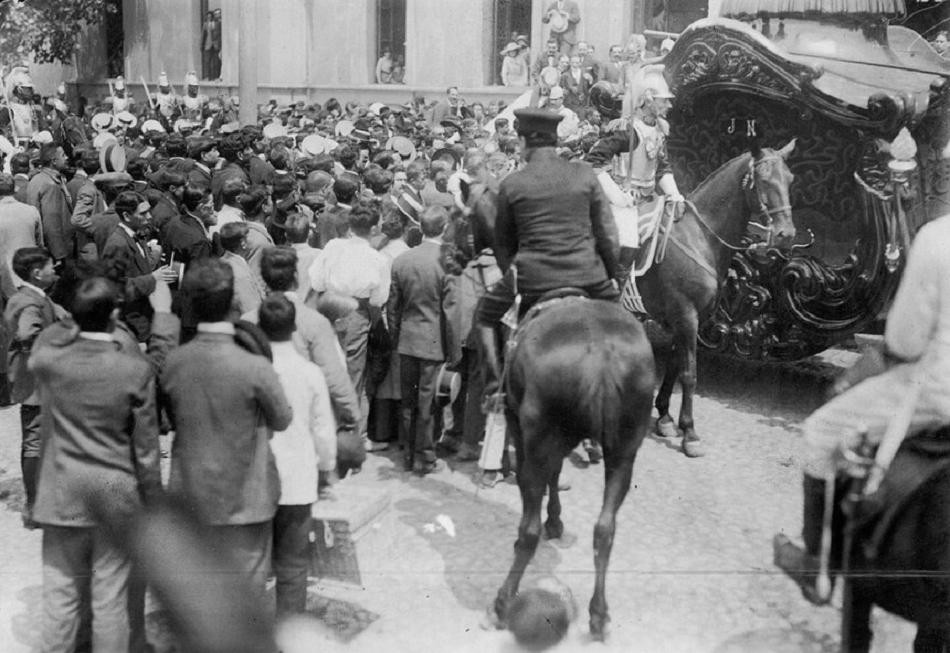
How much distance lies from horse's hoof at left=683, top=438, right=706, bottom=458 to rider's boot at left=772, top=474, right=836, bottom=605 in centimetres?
351

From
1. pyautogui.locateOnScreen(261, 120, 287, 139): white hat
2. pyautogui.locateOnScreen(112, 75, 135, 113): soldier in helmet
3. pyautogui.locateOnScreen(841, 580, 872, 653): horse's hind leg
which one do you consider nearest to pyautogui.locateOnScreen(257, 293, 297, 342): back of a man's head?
pyautogui.locateOnScreen(841, 580, 872, 653): horse's hind leg

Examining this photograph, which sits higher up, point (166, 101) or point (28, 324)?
point (166, 101)

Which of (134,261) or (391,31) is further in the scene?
(391,31)

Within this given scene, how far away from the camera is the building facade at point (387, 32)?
54.0ft

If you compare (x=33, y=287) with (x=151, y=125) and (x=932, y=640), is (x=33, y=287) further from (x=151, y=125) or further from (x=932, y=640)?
(x=151, y=125)

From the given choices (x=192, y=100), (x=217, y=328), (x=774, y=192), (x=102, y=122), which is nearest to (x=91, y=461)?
(x=217, y=328)

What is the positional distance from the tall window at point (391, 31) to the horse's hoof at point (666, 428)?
35.7 ft

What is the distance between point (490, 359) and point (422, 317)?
126 centimetres

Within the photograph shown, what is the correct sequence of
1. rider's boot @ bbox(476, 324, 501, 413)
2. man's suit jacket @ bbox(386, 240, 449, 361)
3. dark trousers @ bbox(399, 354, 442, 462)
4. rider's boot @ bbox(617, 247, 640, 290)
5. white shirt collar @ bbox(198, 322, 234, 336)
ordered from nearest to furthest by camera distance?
white shirt collar @ bbox(198, 322, 234, 336) < rider's boot @ bbox(476, 324, 501, 413) < man's suit jacket @ bbox(386, 240, 449, 361) < dark trousers @ bbox(399, 354, 442, 462) < rider's boot @ bbox(617, 247, 640, 290)

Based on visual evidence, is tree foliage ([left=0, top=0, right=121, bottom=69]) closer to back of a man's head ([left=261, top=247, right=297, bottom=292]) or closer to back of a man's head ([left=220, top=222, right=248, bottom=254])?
back of a man's head ([left=220, top=222, right=248, bottom=254])

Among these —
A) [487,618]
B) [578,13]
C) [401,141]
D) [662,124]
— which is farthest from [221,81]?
[487,618]

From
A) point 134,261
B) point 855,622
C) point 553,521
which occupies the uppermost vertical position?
point 134,261

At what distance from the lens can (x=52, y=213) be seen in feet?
30.8

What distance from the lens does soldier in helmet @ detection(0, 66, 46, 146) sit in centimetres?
1622
